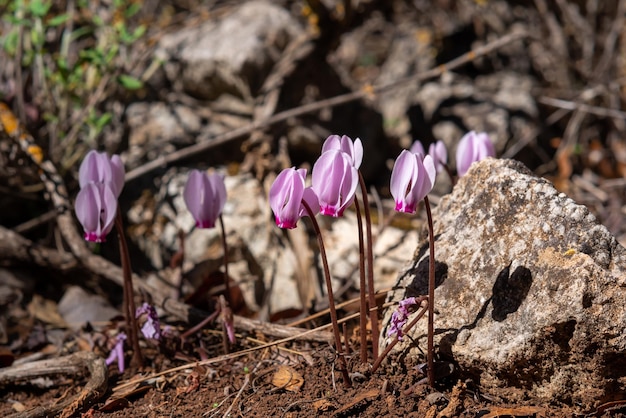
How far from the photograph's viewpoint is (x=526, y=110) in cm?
487

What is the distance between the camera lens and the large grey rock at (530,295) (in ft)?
5.86

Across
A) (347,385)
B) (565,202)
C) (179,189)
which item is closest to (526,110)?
(179,189)

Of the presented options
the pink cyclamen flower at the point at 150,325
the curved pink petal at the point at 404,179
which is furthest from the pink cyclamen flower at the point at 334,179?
the pink cyclamen flower at the point at 150,325

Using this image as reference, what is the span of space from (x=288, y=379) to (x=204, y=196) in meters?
0.65

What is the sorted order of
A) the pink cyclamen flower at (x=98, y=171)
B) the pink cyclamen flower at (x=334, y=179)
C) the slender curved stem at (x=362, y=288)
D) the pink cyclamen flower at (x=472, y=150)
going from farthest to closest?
the pink cyclamen flower at (x=472, y=150) < the pink cyclamen flower at (x=98, y=171) < the slender curved stem at (x=362, y=288) < the pink cyclamen flower at (x=334, y=179)

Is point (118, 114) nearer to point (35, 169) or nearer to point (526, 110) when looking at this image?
point (35, 169)

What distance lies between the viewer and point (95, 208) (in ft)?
6.78

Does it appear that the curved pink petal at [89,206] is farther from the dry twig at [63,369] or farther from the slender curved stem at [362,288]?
the slender curved stem at [362,288]

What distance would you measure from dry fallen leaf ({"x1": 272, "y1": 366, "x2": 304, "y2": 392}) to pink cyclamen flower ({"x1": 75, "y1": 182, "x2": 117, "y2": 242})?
2.30 feet

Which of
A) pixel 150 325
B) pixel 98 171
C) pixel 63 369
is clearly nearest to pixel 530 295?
pixel 150 325

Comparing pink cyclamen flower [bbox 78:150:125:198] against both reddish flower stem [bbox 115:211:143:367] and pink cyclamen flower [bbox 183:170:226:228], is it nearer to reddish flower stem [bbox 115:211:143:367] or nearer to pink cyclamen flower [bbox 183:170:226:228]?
reddish flower stem [bbox 115:211:143:367]

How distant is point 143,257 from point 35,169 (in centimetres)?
68

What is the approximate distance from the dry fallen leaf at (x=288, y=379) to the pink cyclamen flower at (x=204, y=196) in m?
0.54

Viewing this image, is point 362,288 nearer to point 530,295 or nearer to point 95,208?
point 530,295
